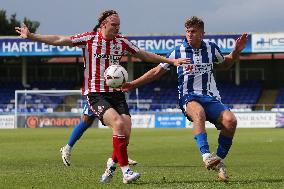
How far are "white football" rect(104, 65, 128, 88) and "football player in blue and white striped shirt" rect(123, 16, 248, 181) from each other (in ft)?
0.79

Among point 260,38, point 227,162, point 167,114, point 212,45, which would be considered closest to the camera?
point 212,45

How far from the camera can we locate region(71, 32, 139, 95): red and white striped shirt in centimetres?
1029

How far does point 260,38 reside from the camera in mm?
58094

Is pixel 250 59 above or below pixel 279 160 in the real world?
above

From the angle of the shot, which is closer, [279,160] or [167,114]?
[279,160]

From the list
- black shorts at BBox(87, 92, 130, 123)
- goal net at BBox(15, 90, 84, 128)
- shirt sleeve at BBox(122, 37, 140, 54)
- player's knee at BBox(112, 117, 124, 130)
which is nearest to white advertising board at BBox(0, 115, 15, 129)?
goal net at BBox(15, 90, 84, 128)

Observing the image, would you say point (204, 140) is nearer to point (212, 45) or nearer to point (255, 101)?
point (212, 45)

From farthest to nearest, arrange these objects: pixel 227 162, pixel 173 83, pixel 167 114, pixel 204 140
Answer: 1. pixel 173 83
2. pixel 167 114
3. pixel 227 162
4. pixel 204 140

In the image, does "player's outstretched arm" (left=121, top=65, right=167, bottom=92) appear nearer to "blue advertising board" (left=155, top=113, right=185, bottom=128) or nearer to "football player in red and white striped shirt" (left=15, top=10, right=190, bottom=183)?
"football player in red and white striped shirt" (left=15, top=10, right=190, bottom=183)

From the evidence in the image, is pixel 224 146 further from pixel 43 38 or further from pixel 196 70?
pixel 43 38

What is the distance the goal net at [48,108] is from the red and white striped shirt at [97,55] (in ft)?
121

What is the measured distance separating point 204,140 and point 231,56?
170 centimetres

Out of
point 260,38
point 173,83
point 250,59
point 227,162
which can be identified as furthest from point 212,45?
point 250,59

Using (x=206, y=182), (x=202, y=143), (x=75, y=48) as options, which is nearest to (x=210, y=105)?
(x=202, y=143)
